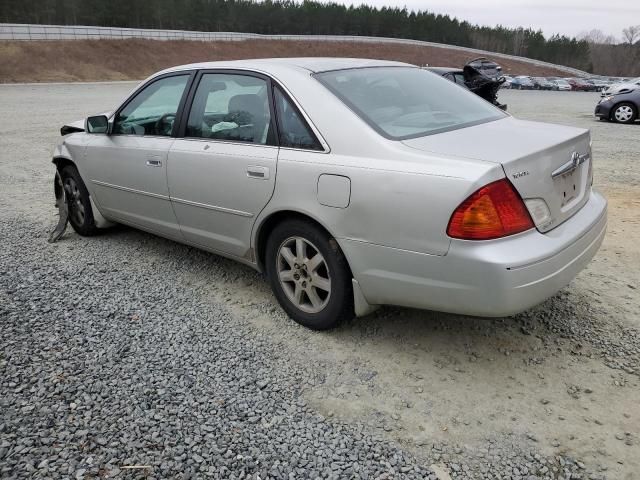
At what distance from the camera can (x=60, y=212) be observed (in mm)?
5270

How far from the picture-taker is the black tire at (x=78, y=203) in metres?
5.01

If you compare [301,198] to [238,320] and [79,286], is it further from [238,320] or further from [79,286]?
[79,286]

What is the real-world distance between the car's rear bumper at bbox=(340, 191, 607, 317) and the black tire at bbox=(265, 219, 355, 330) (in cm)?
11

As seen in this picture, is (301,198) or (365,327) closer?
(301,198)

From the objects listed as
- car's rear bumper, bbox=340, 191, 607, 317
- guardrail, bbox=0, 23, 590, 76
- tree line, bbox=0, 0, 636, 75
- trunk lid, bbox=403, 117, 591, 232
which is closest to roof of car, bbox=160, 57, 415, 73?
trunk lid, bbox=403, 117, 591, 232

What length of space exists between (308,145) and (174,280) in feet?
5.65

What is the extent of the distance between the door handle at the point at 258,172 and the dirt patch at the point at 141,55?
3876 centimetres

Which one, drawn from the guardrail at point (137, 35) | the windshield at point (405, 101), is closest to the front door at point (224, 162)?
the windshield at point (405, 101)

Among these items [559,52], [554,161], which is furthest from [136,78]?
[559,52]

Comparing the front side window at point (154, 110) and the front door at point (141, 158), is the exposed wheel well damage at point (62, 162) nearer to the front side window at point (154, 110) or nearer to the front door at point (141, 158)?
the front door at point (141, 158)

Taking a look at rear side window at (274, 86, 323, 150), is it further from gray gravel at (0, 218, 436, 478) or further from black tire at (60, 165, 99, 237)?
black tire at (60, 165, 99, 237)

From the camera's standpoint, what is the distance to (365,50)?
7300 cm

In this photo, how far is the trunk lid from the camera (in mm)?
2594

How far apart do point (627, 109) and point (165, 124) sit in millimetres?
15222
